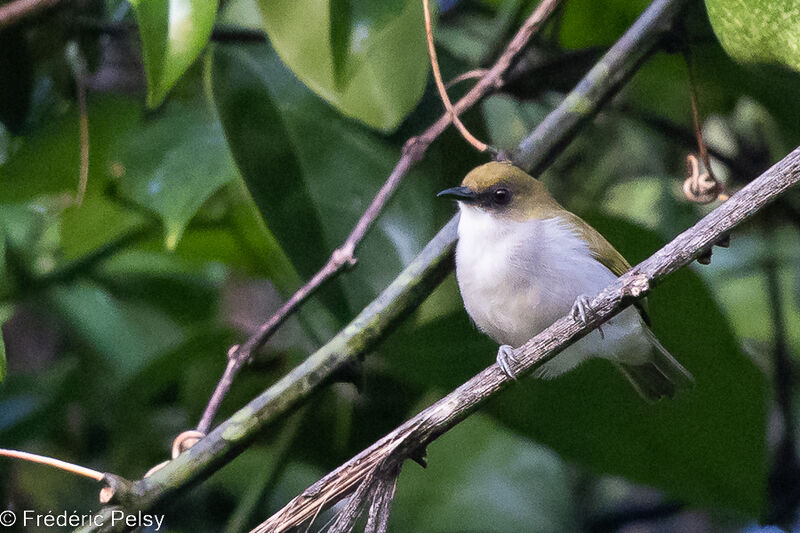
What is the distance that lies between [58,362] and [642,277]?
3.37 feet

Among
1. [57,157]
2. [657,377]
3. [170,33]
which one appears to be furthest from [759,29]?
[57,157]

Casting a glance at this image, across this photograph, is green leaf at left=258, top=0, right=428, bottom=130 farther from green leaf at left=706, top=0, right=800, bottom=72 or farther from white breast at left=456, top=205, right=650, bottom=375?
green leaf at left=706, top=0, right=800, bottom=72

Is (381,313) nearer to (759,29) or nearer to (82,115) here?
(759,29)

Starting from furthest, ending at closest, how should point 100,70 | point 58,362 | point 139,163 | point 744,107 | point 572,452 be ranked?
point 744,107 → point 58,362 → point 100,70 → point 139,163 → point 572,452

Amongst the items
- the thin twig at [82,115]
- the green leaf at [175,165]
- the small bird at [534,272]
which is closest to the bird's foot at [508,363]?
the small bird at [534,272]

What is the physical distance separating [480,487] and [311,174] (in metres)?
0.46

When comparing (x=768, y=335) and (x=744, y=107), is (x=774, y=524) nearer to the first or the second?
(x=768, y=335)

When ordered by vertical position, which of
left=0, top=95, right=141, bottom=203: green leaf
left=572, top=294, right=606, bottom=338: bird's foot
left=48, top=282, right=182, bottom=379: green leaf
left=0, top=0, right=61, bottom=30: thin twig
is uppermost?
left=0, top=0, right=61, bottom=30: thin twig

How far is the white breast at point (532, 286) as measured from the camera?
2.37 feet

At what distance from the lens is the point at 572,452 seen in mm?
895

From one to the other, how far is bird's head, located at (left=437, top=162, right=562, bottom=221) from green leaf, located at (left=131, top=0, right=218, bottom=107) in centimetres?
25

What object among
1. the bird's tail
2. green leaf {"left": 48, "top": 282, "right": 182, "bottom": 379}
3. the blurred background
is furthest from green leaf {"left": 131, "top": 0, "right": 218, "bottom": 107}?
green leaf {"left": 48, "top": 282, "right": 182, "bottom": 379}

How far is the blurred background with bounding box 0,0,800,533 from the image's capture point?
0.83 m

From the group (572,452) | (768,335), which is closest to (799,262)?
(768,335)
